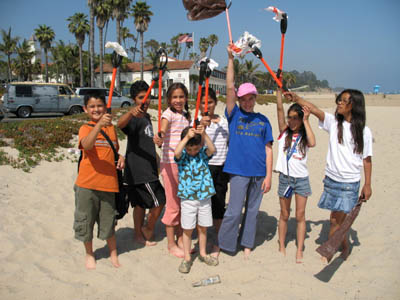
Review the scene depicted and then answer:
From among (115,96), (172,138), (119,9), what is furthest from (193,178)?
(119,9)

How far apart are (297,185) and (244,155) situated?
0.72 metres

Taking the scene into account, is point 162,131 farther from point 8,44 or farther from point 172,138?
point 8,44

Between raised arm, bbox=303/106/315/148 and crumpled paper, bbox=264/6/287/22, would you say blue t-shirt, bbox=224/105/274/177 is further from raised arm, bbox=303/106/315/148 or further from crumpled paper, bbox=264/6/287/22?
crumpled paper, bbox=264/6/287/22

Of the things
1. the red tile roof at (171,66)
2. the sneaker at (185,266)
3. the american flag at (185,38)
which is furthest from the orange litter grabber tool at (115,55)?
the red tile roof at (171,66)

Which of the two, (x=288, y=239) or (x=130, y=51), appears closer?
(x=288, y=239)

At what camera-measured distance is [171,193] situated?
3.37m

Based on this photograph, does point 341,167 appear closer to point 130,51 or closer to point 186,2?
point 186,2

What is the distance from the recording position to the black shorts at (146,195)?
3.54m

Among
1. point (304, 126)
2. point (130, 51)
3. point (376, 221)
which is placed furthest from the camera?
point (130, 51)

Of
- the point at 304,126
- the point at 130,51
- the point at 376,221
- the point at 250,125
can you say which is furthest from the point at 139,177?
the point at 130,51

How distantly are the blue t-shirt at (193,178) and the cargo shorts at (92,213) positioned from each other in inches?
31.0

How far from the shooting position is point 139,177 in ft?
11.4

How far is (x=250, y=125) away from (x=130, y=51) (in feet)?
217

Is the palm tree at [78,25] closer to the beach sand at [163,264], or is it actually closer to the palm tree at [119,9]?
the palm tree at [119,9]
